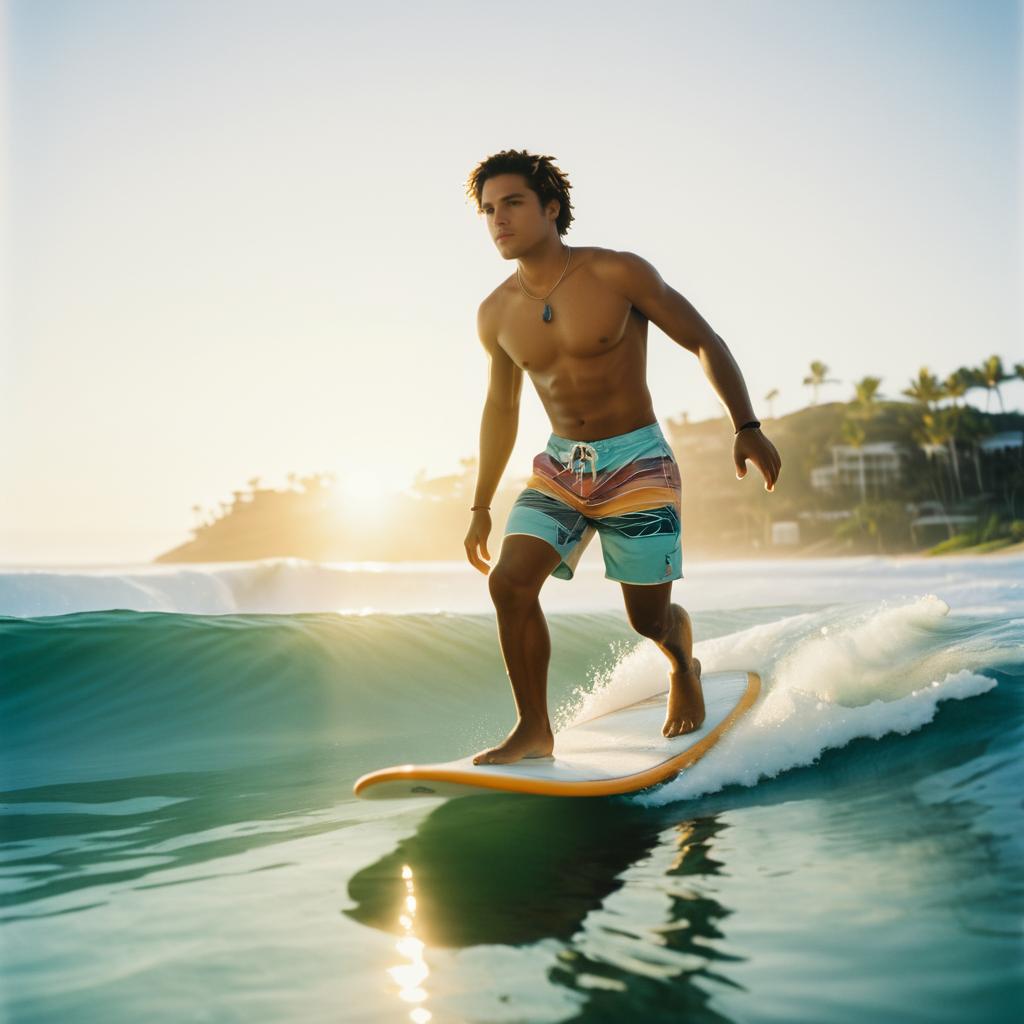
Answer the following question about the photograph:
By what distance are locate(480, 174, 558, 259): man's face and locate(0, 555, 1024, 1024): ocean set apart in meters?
1.95

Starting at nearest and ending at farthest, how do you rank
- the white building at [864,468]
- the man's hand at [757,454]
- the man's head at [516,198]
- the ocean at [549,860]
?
the ocean at [549,860]
the man's hand at [757,454]
the man's head at [516,198]
the white building at [864,468]

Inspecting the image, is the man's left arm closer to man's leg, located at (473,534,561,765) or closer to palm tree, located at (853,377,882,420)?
man's leg, located at (473,534,561,765)

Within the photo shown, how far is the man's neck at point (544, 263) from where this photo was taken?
3.75m

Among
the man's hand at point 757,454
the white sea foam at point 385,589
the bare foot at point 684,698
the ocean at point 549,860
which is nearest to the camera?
the ocean at point 549,860

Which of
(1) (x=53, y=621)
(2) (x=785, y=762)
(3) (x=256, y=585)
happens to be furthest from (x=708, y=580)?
(2) (x=785, y=762)

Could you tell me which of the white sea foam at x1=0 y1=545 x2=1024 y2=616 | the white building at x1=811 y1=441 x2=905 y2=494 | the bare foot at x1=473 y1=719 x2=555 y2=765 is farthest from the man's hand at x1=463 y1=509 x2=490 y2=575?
the white building at x1=811 y1=441 x2=905 y2=494

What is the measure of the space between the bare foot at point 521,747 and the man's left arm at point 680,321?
1.19 metres

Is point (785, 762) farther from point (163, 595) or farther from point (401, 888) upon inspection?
point (163, 595)

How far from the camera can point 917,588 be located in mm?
27688

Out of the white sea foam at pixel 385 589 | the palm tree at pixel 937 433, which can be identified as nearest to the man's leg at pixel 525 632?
the white sea foam at pixel 385 589

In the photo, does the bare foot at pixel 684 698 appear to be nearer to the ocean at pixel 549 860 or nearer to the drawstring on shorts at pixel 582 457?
the ocean at pixel 549 860

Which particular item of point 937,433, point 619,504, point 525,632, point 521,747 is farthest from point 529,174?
point 937,433

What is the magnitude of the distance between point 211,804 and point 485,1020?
2.47 meters

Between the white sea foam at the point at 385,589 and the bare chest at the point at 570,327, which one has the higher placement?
the bare chest at the point at 570,327
